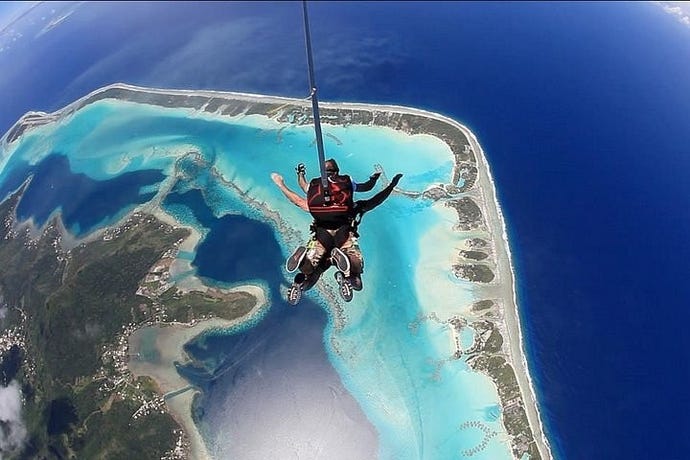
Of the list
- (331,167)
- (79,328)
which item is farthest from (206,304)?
(331,167)

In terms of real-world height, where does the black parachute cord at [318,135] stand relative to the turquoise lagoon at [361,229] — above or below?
above

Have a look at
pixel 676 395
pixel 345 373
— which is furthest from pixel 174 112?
pixel 676 395

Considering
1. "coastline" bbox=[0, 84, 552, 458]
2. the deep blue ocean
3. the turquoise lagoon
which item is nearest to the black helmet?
the turquoise lagoon

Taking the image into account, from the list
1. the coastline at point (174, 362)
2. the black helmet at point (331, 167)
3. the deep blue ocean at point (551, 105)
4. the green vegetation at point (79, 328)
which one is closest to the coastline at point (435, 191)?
the coastline at point (174, 362)

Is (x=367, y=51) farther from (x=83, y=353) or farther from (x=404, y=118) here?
(x=83, y=353)

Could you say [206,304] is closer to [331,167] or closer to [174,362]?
[174,362]

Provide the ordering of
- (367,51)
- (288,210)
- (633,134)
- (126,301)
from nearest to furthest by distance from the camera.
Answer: (126,301) < (288,210) < (633,134) < (367,51)

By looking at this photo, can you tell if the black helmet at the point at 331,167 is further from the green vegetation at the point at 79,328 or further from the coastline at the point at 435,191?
the green vegetation at the point at 79,328
